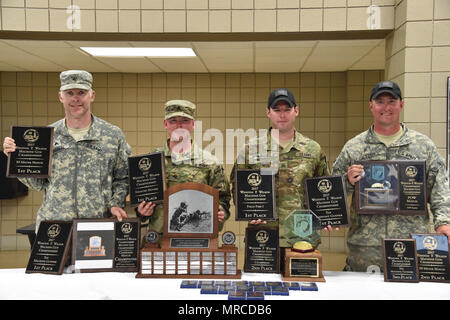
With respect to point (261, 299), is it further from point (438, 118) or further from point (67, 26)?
point (67, 26)

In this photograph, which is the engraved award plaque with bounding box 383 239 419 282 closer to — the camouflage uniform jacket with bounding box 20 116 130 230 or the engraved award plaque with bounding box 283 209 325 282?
the engraved award plaque with bounding box 283 209 325 282

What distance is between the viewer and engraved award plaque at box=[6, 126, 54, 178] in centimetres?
166

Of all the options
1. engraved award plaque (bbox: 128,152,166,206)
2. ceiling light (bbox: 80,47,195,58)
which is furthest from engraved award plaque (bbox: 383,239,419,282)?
ceiling light (bbox: 80,47,195,58)

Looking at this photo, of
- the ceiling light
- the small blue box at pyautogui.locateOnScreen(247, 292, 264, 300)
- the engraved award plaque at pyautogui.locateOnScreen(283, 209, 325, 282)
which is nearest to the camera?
the small blue box at pyautogui.locateOnScreen(247, 292, 264, 300)

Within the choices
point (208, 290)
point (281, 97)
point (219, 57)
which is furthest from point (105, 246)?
point (219, 57)

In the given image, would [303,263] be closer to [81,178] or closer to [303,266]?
[303,266]

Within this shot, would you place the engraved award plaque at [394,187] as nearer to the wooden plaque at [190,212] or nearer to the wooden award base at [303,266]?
the wooden award base at [303,266]

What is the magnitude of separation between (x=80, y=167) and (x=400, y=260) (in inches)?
64.8

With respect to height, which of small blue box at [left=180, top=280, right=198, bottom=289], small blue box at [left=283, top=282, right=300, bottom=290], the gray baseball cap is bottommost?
small blue box at [left=283, top=282, right=300, bottom=290]

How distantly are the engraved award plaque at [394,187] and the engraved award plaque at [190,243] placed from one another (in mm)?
726

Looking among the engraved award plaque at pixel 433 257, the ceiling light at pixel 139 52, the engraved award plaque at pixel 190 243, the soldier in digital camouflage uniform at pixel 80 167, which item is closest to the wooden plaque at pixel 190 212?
the engraved award plaque at pixel 190 243

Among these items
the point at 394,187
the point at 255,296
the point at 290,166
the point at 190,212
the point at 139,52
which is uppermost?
the point at 139,52

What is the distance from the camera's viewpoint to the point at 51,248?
1.65m

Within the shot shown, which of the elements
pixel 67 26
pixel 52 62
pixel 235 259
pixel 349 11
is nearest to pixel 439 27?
pixel 349 11
